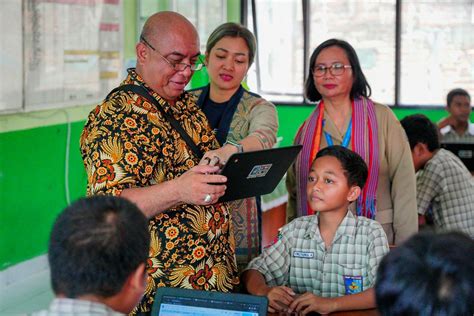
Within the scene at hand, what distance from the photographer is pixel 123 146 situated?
2072 millimetres

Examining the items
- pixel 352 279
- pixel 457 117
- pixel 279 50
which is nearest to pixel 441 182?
pixel 352 279

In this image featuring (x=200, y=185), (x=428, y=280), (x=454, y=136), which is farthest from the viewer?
(x=454, y=136)

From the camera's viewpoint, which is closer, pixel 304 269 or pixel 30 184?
pixel 304 269

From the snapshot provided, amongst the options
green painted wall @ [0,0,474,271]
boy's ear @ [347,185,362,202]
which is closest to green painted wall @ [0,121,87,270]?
green painted wall @ [0,0,474,271]

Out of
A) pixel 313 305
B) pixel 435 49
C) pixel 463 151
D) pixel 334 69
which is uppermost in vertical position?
pixel 435 49

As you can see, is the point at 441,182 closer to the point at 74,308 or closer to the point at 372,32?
the point at 74,308

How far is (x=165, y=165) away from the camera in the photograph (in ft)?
7.20

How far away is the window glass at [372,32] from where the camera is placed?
866cm

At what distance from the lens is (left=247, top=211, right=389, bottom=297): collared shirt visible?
Answer: 2.52 m

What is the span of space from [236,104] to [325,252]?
82 cm

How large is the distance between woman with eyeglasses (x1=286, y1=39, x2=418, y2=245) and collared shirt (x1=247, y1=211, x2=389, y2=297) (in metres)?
0.60

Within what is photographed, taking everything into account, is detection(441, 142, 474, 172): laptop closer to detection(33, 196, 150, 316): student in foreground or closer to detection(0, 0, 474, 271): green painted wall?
detection(0, 0, 474, 271): green painted wall

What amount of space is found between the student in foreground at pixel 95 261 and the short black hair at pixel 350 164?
1465mm

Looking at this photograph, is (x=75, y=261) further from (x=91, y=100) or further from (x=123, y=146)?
(x=91, y=100)
